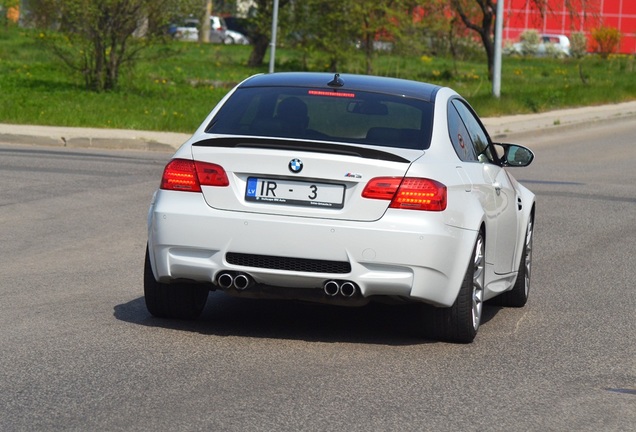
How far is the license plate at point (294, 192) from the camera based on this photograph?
725 centimetres

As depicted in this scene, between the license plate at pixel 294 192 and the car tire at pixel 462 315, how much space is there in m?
0.92

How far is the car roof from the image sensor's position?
8250 mm

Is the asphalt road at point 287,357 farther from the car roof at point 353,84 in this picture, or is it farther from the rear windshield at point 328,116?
the car roof at point 353,84

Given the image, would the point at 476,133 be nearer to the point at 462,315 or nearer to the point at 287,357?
the point at 462,315

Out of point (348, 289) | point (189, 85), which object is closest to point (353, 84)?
point (348, 289)

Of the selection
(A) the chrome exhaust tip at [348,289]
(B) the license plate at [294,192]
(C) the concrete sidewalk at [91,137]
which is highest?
(B) the license plate at [294,192]

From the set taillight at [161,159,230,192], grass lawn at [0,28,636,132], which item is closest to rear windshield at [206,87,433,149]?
taillight at [161,159,230,192]

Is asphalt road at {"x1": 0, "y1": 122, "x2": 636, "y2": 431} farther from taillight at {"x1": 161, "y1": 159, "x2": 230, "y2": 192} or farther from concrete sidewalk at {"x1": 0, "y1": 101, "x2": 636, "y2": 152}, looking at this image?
concrete sidewalk at {"x1": 0, "y1": 101, "x2": 636, "y2": 152}

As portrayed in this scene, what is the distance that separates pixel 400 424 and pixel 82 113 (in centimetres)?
1979

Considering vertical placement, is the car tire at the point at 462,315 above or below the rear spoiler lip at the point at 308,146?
below

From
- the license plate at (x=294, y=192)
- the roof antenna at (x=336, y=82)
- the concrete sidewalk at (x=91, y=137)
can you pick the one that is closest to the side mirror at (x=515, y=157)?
the roof antenna at (x=336, y=82)

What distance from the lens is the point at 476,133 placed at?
354 inches

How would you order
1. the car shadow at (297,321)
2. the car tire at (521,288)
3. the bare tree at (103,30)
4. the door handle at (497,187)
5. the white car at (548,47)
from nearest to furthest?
the car shadow at (297,321)
the door handle at (497,187)
the car tire at (521,288)
the bare tree at (103,30)
the white car at (548,47)

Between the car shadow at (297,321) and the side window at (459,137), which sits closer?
the car shadow at (297,321)
